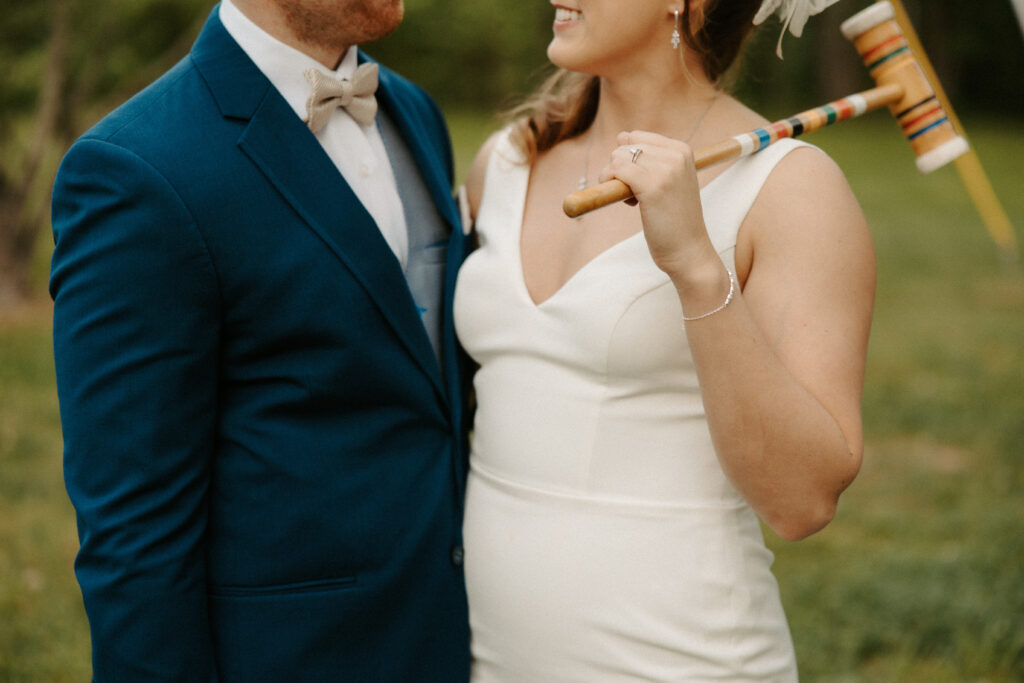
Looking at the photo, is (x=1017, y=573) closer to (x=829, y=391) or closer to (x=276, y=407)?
(x=829, y=391)

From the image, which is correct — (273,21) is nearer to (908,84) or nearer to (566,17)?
(566,17)

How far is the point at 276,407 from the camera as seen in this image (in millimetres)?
2053

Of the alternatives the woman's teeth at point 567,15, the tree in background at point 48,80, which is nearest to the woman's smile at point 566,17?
the woman's teeth at point 567,15

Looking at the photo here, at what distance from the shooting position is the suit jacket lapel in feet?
6.68

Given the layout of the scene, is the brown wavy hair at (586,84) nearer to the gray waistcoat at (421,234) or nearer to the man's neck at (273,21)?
the gray waistcoat at (421,234)

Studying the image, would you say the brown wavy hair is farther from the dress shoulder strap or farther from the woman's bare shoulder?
the dress shoulder strap

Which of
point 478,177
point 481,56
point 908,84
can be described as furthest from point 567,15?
point 481,56

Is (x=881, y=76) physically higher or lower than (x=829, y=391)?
higher

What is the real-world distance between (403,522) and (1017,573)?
11.1 feet

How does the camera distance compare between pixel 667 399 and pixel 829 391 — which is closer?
pixel 829 391

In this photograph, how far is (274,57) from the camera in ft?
7.13

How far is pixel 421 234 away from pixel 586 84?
2.14 ft

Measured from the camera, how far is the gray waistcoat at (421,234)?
2.41 metres

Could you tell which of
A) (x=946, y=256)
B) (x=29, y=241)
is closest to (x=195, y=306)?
(x=29, y=241)
